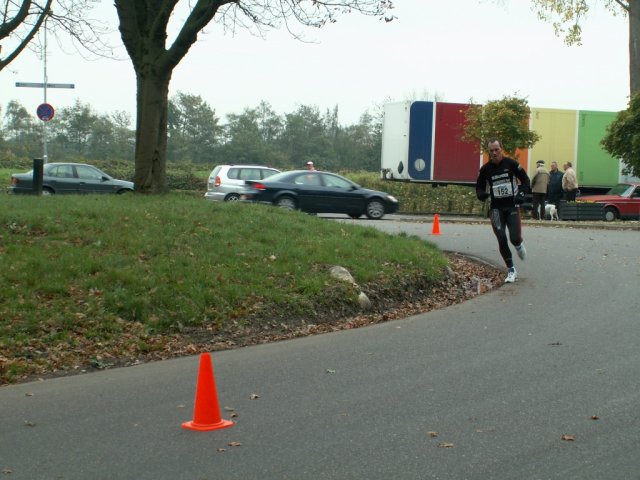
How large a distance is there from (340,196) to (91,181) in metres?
9.56

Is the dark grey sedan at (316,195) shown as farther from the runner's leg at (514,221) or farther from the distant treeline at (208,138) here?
the distant treeline at (208,138)

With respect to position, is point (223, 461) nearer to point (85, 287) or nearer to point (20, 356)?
point (20, 356)

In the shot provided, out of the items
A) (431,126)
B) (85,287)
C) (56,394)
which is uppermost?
(431,126)

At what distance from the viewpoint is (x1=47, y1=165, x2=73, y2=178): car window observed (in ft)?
92.7

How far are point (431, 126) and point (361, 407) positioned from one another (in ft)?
88.8

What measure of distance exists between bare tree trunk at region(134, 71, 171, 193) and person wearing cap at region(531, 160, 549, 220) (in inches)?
583

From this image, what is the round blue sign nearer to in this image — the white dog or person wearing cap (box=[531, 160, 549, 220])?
person wearing cap (box=[531, 160, 549, 220])

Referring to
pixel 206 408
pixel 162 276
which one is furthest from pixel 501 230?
pixel 206 408

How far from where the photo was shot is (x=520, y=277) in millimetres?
13289

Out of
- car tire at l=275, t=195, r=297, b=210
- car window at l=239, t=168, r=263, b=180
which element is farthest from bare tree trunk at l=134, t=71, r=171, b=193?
car window at l=239, t=168, r=263, b=180

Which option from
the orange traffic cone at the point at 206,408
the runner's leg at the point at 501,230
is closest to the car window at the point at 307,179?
the runner's leg at the point at 501,230

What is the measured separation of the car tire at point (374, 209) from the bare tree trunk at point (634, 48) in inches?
491

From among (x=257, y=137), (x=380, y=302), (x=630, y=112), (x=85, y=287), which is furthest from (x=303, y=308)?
A: (x=257, y=137)

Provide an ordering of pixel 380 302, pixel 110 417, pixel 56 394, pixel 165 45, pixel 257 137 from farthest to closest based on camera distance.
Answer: pixel 257 137 < pixel 165 45 < pixel 380 302 < pixel 56 394 < pixel 110 417
